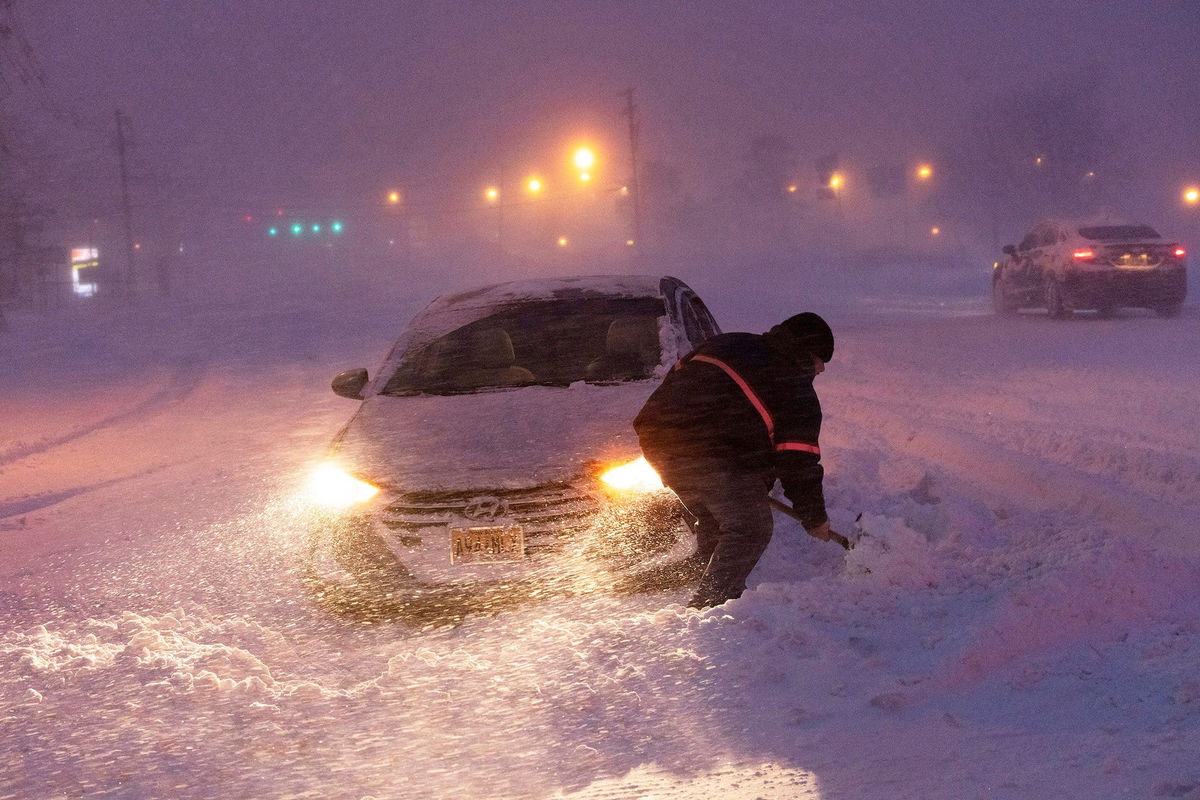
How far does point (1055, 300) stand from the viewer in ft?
60.4

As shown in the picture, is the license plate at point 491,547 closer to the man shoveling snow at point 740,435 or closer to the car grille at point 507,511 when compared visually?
the car grille at point 507,511

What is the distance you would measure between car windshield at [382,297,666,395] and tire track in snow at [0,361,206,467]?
21.4 ft

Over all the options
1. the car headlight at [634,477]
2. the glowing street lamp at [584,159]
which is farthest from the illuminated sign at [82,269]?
the car headlight at [634,477]

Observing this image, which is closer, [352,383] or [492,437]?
[492,437]

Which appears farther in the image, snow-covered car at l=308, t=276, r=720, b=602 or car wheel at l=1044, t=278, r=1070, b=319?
car wheel at l=1044, t=278, r=1070, b=319

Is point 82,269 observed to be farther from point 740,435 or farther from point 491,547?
point 740,435

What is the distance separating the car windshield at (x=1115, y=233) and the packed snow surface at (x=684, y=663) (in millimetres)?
11077

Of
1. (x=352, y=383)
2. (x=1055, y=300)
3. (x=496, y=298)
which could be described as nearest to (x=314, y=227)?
(x=1055, y=300)

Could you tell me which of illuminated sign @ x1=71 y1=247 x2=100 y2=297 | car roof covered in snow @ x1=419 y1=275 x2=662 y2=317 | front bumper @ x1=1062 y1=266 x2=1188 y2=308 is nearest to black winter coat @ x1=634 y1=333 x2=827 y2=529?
car roof covered in snow @ x1=419 y1=275 x2=662 y2=317

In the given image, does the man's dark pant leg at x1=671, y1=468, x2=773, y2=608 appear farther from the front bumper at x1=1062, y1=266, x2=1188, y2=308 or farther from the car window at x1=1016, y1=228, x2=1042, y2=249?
the car window at x1=1016, y1=228, x2=1042, y2=249

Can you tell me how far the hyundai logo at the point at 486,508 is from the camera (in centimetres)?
459

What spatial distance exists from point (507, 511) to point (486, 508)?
0.09 m

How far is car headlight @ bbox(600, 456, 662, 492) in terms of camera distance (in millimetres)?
4721

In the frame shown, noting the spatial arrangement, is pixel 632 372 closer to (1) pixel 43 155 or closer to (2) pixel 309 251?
(1) pixel 43 155
